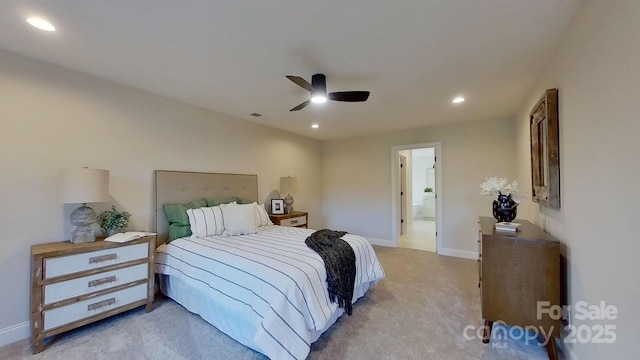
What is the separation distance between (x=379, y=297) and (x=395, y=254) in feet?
6.17

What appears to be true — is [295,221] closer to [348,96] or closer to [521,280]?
[348,96]

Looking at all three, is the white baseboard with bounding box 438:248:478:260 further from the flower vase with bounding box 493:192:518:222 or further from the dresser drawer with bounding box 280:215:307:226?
the dresser drawer with bounding box 280:215:307:226

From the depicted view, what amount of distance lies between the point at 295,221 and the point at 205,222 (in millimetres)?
1854

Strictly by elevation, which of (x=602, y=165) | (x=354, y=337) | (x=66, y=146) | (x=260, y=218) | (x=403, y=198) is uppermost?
(x=66, y=146)

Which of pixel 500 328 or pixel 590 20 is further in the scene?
pixel 500 328

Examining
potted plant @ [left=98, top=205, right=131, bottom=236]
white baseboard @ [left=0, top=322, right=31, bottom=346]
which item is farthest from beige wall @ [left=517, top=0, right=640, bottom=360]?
white baseboard @ [left=0, top=322, right=31, bottom=346]

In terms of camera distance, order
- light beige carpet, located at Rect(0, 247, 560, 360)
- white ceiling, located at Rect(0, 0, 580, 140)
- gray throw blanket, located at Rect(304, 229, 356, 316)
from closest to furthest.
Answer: white ceiling, located at Rect(0, 0, 580, 140), light beige carpet, located at Rect(0, 247, 560, 360), gray throw blanket, located at Rect(304, 229, 356, 316)

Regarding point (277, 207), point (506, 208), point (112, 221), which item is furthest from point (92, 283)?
point (506, 208)

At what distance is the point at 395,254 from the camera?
463 cm

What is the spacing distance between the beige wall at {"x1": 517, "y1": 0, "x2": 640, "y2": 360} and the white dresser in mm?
3469

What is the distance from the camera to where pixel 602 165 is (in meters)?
1.38

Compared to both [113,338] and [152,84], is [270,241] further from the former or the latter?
[152,84]

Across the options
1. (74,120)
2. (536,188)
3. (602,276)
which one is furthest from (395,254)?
(74,120)

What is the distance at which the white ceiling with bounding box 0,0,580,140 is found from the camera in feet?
5.22
